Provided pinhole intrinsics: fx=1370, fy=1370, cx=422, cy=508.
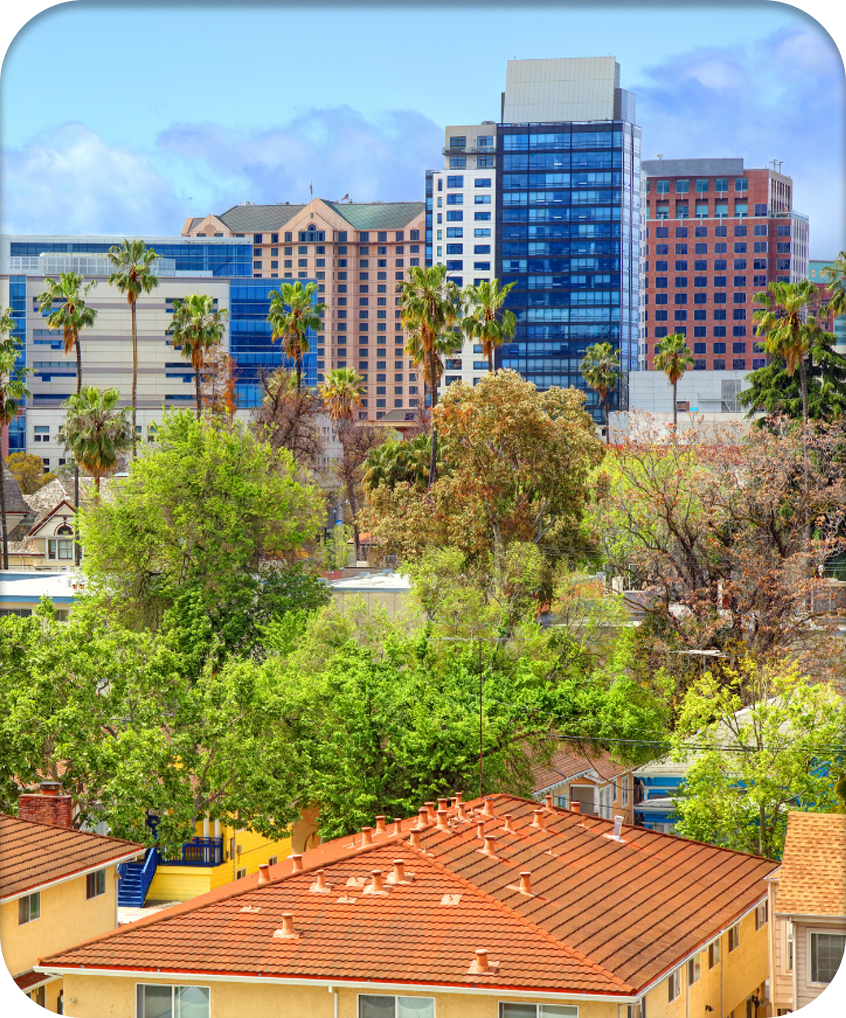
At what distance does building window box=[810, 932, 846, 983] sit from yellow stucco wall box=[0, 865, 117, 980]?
360 inches

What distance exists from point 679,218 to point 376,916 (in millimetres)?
136591

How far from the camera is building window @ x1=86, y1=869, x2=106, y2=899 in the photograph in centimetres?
1892

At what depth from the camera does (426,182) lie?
147 metres

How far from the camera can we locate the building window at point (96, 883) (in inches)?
745

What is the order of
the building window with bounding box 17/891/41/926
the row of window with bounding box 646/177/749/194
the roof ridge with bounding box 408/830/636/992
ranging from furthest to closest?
the row of window with bounding box 646/177/749/194 → the building window with bounding box 17/891/41/926 → the roof ridge with bounding box 408/830/636/992

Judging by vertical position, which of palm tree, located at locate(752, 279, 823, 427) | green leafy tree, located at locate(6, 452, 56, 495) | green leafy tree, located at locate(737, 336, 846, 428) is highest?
palm tree, located at locate(752, 279, 823, 427)

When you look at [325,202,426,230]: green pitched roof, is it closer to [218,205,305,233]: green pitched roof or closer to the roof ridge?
[218,205,305,233]: green pitched roof

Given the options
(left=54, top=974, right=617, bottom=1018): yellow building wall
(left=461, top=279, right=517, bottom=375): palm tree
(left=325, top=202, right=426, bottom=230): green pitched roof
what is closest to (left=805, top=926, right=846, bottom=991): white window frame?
(left=54, top=974, right=617, bottom=1018): yellow building wall

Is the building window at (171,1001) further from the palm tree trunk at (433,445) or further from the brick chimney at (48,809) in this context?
the palm tree trunk at (433,445)

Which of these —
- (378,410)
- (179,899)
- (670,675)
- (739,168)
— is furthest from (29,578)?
(739,168)

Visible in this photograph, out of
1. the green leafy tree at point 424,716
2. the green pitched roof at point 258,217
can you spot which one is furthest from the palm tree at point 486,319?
the green pitched roof at point 258,217

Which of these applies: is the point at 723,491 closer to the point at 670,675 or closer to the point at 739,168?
the point at 670,675

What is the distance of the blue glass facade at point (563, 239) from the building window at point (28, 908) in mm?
116742

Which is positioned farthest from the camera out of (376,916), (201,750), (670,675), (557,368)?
(557,368)
